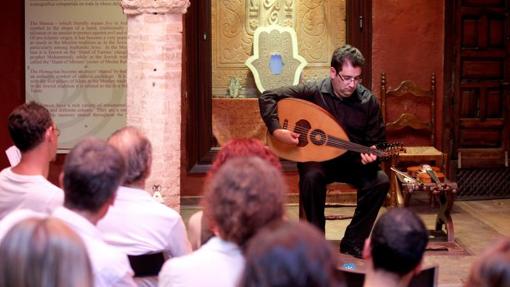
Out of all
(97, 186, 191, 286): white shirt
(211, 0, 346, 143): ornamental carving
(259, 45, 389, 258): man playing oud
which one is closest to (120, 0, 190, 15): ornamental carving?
(259, 45, 389, 258): man playing oud

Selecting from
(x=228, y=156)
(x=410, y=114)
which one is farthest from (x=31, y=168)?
(x=410, y=114)

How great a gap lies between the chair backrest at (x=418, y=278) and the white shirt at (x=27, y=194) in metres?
1.25

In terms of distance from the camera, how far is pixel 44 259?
2.16 m

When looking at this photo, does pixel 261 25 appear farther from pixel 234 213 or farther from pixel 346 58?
pixel 234 213

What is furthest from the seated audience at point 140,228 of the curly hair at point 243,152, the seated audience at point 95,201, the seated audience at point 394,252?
the seated audience at point 394,252

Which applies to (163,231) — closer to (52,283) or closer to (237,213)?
(237,213)

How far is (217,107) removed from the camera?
8.20 metres

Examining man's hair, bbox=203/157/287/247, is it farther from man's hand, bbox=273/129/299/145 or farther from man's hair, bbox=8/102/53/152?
man's hand, bbox=273/129/299/145

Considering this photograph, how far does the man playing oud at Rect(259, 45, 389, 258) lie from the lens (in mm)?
6094

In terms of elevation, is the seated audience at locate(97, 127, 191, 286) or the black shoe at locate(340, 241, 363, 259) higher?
the seated audience at locate(97, 127, 191, 286)

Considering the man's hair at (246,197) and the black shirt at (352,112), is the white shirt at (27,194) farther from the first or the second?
the black shirt at (352,112)

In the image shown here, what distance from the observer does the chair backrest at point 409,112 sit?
8.17m

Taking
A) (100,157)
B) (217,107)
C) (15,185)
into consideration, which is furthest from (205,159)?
(100,157)

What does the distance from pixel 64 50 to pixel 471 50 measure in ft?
11.6
